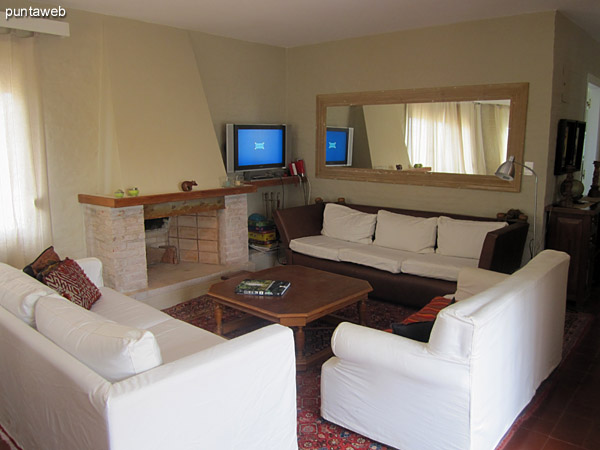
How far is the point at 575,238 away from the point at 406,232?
1462 millimetres

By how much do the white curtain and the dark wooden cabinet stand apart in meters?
0.73

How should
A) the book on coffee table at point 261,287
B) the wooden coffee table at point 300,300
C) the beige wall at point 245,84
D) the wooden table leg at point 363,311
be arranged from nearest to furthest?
the wooden coffee table at point 300,300 → the book on coffee table at point 261,287 → the wooden table leg at point 363,311 → the beige wall at point 245,84

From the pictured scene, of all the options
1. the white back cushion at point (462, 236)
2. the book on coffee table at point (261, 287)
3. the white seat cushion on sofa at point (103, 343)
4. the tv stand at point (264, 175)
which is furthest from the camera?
the tv stand at point (264, 175)

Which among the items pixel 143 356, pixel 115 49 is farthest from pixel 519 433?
pixel 115 49

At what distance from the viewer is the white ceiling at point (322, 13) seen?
3945mm

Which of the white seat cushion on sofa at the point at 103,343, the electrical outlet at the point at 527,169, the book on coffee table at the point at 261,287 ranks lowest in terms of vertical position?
the book on coffee table at the point at 261,287

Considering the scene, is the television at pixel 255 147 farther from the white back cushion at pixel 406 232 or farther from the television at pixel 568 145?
the television at pixel 568 145

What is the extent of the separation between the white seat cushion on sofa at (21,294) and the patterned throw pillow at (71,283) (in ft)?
0.77

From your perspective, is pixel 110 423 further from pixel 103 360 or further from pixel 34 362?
pixel 34 362

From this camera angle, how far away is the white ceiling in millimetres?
3945

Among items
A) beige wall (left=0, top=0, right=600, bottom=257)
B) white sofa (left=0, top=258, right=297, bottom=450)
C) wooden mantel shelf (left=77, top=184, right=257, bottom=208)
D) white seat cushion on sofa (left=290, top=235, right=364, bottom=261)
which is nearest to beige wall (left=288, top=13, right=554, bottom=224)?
beige wall (left=0, top=0, right=600, bottom=257)

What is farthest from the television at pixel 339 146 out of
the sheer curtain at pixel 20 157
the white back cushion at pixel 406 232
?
the sheer curtain at pixel 20 157

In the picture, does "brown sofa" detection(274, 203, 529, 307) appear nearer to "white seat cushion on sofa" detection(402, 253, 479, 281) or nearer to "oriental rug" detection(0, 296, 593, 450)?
"white seat cushion on sofa" detection(402, 253, 479, 281)

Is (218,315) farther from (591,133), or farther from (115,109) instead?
(591,133)
